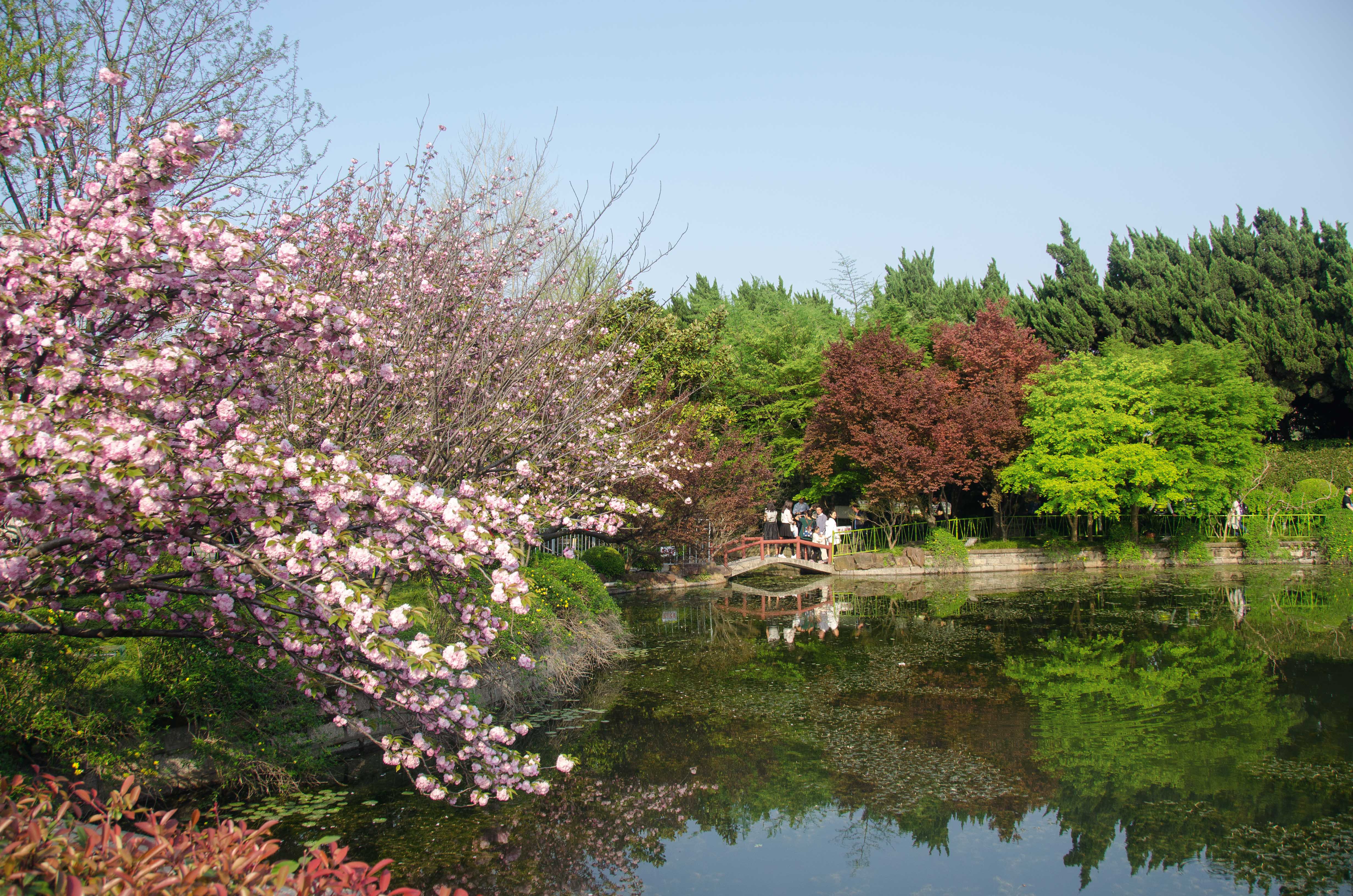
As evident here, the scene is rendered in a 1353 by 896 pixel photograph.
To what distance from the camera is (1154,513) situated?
2419cm

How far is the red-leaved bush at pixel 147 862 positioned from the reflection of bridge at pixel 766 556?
1943cm

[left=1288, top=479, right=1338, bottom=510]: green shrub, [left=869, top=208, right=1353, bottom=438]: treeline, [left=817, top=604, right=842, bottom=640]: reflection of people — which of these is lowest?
[left=817, top=604, right=842, bottom=640]: reflection of people

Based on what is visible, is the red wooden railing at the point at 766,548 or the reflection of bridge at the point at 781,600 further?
the red wooden railing at the point at 766,548

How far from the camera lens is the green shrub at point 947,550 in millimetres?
22719

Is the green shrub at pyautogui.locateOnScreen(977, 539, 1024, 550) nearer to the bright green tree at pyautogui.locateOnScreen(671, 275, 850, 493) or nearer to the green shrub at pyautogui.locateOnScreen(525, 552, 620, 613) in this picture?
the bright green tree at pyautogui.locateOnScreen(671, 275, 850, 493)

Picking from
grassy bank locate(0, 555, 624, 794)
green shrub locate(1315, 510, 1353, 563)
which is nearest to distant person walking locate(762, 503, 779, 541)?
green shrub locate(1315, 510, 1353, 563)


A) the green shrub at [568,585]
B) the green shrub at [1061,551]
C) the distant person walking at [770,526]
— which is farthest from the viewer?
the distant person walking at [770,526]

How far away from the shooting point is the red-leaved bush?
256cm

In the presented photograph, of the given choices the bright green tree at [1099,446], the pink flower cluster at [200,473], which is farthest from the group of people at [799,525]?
the pink flower cluster at [200,473]

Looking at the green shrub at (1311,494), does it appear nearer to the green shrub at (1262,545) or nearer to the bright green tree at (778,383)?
the green shrub at (1262,545)

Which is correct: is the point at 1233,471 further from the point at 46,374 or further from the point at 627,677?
the point at 46,374

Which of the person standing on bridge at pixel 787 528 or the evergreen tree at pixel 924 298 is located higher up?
the evergreen tree at pixel 924 298

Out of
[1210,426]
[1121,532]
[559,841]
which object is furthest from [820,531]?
[559,841]

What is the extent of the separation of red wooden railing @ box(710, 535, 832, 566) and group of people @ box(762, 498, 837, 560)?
0.10m
